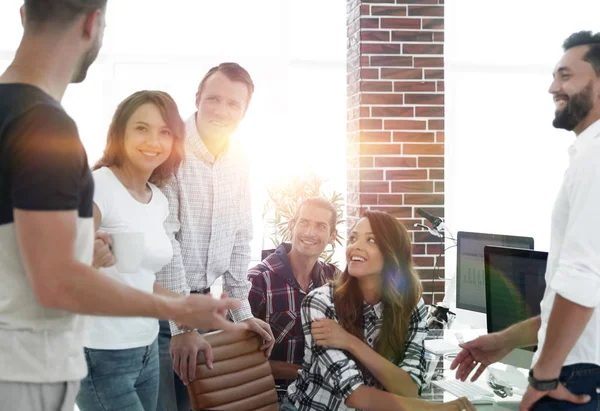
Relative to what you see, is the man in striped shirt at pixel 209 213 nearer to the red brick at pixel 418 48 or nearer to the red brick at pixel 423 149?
the red brick at pixel 423 149

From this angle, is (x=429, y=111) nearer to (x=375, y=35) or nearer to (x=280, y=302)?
(x=375, y=35)

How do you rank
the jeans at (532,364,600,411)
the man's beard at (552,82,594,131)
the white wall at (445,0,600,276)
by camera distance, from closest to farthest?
the jeans at (532,364,600,411)
the man's beard at (552,82,594,131)
the white wall at (445,0,600,276)

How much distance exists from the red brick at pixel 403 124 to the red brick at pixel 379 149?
0.11m

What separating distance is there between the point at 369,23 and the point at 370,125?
63cm

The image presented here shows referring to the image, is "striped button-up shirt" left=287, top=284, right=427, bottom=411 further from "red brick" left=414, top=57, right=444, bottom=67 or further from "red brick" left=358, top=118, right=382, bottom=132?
"red brick" left=414, top=57, right=444, bottom=67

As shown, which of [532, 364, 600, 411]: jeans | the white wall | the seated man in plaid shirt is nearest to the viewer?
[532, 364, 600, 411]: jeans

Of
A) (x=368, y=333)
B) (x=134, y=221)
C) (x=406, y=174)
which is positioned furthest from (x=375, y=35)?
(x=134, y=221)

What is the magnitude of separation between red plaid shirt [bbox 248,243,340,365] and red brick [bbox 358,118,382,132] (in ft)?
4.33

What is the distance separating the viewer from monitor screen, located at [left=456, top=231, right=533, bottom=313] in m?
3.11

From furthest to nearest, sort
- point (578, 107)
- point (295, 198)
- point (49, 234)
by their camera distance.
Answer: point (295, 198), point (578, 107), point (49, 234)

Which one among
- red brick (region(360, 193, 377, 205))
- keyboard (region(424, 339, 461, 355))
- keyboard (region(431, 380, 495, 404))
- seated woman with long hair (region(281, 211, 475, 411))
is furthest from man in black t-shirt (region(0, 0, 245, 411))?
red brick (region(360, 193, 377, 205))

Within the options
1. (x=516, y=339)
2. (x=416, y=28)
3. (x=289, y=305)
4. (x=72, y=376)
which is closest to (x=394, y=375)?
(x=516, y=339)

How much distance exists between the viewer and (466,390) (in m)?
2.25

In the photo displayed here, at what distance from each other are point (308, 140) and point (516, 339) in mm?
4027
